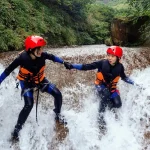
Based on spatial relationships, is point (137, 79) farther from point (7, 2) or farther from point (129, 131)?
point (7, 2)

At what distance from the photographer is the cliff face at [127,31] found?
12.6 meters

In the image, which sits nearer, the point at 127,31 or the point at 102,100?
the point at 102,100

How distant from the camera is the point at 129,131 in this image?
6.48 metres

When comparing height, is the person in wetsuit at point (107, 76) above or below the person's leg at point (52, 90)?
above

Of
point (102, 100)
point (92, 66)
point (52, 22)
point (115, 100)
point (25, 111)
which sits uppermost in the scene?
point (92, 66)

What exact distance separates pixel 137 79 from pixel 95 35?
14.0 metres

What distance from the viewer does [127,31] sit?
12.8 meters

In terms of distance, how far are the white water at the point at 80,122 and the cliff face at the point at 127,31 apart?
556cm

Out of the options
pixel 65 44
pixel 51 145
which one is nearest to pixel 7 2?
pixel 65 44

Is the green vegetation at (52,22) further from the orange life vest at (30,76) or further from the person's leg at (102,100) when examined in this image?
the person's leg at (102,100)

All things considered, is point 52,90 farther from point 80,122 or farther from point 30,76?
point 80,122

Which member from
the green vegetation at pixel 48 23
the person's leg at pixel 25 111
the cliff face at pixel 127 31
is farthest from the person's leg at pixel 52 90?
the cliff face at pixel 127 31

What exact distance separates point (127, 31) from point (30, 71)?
26.3ft

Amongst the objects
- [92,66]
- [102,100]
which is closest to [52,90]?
[92,66]
